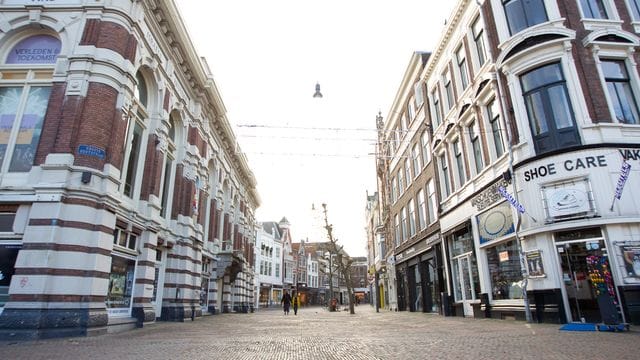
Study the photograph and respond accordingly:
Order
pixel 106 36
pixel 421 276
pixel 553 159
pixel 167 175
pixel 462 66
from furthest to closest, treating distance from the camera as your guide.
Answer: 1. pixel 421 276
2. pixel 167 175
3. pixel 462 66
4. pixel 106 36
5. pixel 553 159

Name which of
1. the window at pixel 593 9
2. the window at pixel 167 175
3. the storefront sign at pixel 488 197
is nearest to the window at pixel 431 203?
the storefront sign at pixel 488 197

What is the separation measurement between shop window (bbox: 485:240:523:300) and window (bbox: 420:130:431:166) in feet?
28.6

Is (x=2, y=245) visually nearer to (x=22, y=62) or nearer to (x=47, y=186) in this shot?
(x=47, y=186)

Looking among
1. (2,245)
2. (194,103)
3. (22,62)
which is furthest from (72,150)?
(194,103)

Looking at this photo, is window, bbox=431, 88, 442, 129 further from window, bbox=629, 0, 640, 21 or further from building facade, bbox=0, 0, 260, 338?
building facade, bbox=0, 0, 260, 338

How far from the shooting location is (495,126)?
14750 millimetres

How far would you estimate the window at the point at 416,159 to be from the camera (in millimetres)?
24750

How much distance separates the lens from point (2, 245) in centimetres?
1020

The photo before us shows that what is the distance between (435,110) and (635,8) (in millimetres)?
9683

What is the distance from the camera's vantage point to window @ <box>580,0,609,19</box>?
13.1 m

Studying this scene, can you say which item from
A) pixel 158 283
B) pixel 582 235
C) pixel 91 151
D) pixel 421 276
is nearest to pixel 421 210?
pixel 421 276

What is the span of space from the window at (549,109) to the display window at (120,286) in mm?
14801

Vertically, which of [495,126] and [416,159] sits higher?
[416,159]

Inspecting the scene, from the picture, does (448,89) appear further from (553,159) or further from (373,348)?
(373,348)
